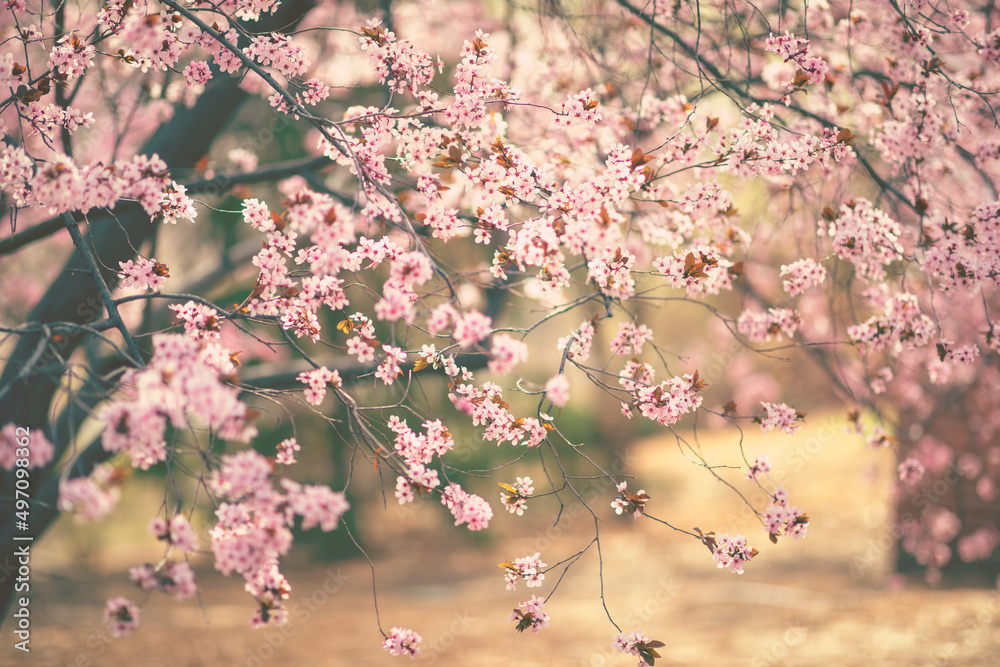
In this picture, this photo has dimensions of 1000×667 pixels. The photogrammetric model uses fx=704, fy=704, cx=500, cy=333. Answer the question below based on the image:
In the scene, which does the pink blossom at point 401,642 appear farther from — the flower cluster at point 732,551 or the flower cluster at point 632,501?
the flower cluster at point 732,551

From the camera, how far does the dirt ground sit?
673cm

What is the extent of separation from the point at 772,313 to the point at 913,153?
41.8 inches

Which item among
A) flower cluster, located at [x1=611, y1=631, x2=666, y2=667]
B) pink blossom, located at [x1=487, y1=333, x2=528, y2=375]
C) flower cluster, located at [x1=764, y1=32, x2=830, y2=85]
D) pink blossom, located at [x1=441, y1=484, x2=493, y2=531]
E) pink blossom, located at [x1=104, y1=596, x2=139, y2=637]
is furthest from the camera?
flower cluster, located at [x1=764, y1=32, x2=830, y2=85]

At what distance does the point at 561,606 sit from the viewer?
28.0 feet

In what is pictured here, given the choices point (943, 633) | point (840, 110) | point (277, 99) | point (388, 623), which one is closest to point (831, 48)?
point (840, 110)

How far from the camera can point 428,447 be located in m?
2.62

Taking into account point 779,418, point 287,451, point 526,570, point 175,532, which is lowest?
point 175,532

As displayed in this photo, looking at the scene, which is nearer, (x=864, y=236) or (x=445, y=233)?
(x=445, y=233)

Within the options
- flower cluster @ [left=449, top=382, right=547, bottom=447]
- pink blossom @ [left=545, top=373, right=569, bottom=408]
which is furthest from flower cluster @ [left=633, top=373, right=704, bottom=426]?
pink blossom @ [left=545, top=373, right=569, bottom=408]

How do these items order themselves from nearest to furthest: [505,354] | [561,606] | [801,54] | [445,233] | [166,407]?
[166,407] < [505,354] < [445,233] < [801,54] < [561,606]

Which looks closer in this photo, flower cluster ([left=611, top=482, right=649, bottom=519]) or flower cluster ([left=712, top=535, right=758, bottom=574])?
flower cluster ([left=611, top=482, right=649, bottom=519])

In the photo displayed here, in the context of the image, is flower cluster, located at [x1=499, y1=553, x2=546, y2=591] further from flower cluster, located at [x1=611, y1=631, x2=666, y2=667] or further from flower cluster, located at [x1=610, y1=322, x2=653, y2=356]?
flower cluster, located at [x1=610, y1=322, x2=653, y2=356]

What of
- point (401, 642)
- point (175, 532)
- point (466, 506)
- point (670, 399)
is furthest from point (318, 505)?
point (670, 399)

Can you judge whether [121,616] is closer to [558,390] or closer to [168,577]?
[168,577]
